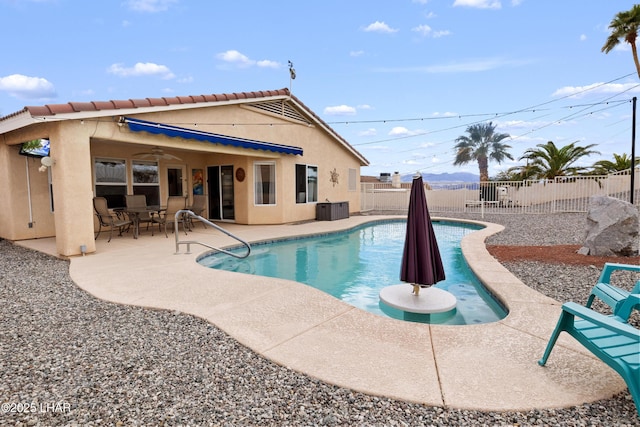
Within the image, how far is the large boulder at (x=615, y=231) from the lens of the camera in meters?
7.44

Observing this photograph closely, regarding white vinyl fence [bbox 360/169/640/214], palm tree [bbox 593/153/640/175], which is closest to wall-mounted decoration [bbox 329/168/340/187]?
white vinyl fence [bbox 360/169/640/214]

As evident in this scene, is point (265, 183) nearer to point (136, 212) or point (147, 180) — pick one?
point (147, 180)

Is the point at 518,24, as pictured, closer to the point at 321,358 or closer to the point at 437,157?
the point at 437,157

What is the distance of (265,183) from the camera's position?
14.5 meters

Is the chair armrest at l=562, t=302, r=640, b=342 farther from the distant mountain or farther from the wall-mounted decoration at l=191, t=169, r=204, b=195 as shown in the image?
the wall-mounted decoration at l=191, t=169, r=204, b=195

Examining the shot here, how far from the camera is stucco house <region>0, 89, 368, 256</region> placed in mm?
7836

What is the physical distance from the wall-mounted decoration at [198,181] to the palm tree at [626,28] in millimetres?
22386

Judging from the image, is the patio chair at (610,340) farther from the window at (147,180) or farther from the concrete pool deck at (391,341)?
the window at (147,180)

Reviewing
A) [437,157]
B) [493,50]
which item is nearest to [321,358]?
[493,50]

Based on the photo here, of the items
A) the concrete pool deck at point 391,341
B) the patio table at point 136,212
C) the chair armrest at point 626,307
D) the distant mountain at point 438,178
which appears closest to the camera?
the concrete pool deck at point 391,341

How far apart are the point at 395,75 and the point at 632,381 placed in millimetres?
21838

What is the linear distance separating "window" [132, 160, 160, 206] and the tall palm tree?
25.6 metres

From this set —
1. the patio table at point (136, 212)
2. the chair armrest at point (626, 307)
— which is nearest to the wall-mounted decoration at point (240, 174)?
the patio table at point (136, 212)

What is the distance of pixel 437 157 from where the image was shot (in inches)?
1020
